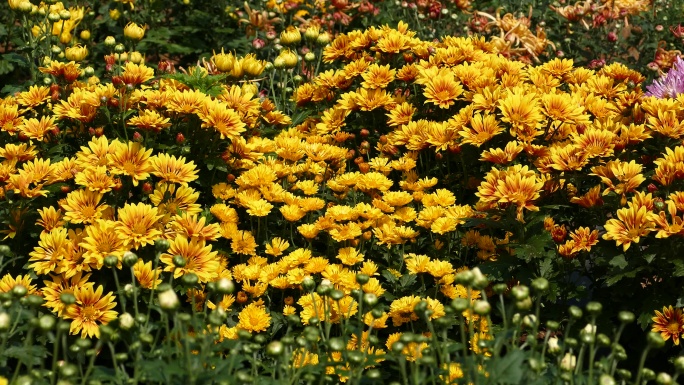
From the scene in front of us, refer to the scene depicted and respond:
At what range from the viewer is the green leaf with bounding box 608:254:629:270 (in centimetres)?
275

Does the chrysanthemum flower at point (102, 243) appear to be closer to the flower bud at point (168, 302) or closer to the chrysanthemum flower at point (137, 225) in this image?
the chrysanthemum flower at point (137, 225)

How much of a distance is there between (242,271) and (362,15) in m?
3.40

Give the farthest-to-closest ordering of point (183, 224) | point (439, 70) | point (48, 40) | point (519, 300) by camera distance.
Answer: point (48, 40) < point (439, 70) < point (183, 224) < point (519, 300)

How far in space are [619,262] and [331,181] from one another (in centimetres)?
118

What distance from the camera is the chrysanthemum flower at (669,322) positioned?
2752 millimetres

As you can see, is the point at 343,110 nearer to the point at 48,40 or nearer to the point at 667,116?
the point at 667,116

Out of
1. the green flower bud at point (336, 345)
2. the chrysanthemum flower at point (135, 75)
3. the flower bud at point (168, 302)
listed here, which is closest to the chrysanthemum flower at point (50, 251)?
the chrysanthemum flower at point (135, 75)

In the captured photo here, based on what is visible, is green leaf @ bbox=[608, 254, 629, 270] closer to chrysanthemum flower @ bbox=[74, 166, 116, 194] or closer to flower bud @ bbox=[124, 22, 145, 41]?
chrysanthemum flower @ bbox=[74, 166, 116, 194]

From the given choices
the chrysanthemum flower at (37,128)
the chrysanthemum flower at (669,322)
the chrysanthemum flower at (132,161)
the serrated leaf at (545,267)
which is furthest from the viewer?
the chrysanthemum flower at (37,128)

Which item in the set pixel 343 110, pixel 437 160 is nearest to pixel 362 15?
pixel 343 110

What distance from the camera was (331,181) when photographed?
342 cm

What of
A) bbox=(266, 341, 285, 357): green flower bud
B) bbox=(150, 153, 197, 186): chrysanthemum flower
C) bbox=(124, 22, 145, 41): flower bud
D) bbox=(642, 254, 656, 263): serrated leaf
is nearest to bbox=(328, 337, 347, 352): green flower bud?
bbox=(266, 341, 285, 357): green flower bud

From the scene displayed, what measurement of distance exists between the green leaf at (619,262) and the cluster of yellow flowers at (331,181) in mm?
80

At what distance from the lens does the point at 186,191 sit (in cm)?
302
